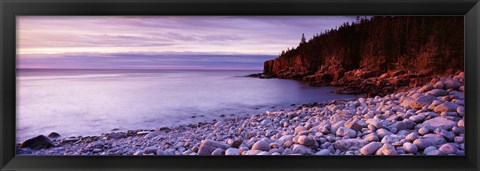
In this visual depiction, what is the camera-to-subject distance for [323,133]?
89.8 inches

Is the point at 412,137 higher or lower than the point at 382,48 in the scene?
lower

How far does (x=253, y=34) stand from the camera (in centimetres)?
232

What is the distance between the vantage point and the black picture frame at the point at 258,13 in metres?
2.01

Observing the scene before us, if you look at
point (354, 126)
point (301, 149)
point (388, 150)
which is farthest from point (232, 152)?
point (388, 150)

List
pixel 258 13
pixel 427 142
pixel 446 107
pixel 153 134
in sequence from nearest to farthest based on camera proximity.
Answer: pixel 258 13 < pixel 427 142 < pixel 446 107 < pixel 153 134

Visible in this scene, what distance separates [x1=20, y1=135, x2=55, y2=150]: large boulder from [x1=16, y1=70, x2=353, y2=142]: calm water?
0.03m

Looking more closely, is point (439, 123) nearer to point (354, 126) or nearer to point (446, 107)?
point (446, 107)

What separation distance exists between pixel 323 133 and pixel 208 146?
698mm

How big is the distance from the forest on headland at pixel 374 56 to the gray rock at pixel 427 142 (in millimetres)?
388

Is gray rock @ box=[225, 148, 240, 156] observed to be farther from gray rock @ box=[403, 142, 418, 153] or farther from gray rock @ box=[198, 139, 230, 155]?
gray rock @ box=[403, 142, 418, 153]

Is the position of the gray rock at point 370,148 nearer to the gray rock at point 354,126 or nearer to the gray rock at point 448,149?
the gray rock at point 354,126

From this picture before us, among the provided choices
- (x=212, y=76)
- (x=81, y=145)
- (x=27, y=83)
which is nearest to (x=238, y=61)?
(x=212, y=76)

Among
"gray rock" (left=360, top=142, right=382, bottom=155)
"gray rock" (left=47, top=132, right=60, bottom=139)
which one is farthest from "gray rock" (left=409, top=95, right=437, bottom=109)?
"gray rock" (left=47, top=132, right=60, bottom=139)

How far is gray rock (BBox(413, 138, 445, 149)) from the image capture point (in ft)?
6.98
